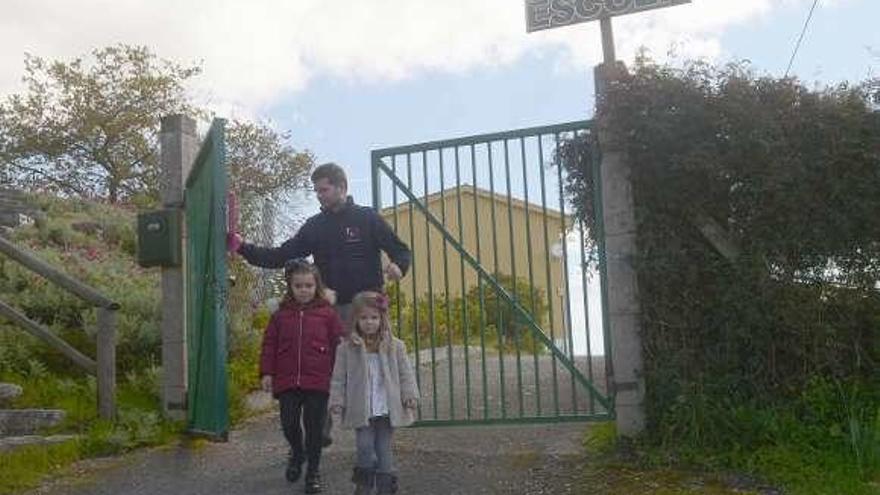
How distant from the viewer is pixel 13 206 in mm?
13359

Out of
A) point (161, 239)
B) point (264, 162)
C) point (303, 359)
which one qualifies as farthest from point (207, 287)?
point (264, 162)

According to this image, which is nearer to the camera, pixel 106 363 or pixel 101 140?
pixel 106 363

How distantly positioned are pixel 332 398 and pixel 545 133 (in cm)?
224

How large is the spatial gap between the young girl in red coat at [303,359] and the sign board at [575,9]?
224 centimetres

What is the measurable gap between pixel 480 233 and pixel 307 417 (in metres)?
2.03

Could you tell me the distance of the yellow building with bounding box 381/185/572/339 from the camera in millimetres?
6305

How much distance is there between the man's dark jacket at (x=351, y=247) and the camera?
19.1 feet

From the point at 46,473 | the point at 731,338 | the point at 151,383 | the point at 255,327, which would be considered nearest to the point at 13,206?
the point at 255,327

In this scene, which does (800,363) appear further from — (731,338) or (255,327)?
(255,327)

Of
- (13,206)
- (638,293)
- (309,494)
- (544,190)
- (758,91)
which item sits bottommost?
(309,494)

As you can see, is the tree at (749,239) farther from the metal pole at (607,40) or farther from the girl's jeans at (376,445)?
the girl's jeans at (376,445)

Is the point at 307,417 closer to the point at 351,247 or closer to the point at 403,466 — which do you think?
the point at 403,466

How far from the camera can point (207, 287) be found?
631 cm

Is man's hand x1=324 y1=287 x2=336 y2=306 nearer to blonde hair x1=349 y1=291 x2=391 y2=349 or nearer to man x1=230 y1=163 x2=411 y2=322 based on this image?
man x1=230 y1=163 x2=411 y2=322
